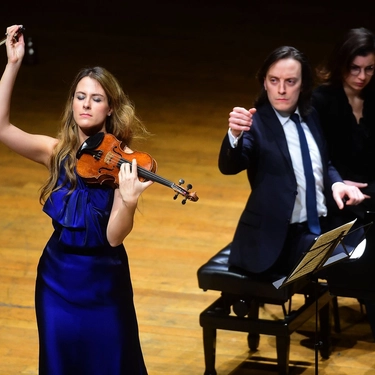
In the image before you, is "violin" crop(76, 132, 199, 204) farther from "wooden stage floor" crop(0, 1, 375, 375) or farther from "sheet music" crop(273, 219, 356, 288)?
"wooden stage floor" crop(0, 1, 375, 375)

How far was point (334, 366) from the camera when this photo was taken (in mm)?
4738

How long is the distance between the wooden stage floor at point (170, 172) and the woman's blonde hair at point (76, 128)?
1413 millimetres

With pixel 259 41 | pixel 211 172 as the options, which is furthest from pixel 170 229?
pixel 259 41

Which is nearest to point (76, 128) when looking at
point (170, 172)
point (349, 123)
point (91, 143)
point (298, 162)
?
point (91, 143)

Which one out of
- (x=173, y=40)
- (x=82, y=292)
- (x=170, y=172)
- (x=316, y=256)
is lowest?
(x=82, y=292)

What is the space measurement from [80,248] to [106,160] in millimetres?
387

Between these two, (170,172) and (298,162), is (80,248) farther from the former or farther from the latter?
(170,172)

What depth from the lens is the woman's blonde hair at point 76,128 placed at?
11.8 feet

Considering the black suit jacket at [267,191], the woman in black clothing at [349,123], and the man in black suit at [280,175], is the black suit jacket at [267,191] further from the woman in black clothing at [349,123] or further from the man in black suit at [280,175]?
the woman in black clothing at [349,123]

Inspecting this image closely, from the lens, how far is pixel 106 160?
3.44 metres

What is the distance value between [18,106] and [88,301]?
481 centimetres

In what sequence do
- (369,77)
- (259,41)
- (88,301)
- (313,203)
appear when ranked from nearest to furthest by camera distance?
1. (88,301)
2. (313,203)
3. (369,77)
4. (259,41)

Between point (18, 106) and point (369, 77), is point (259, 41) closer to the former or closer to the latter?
point (18, 106)

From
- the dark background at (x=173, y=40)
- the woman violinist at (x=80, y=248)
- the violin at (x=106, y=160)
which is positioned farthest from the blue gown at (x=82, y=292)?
the dark background at (x=173, y=40)
